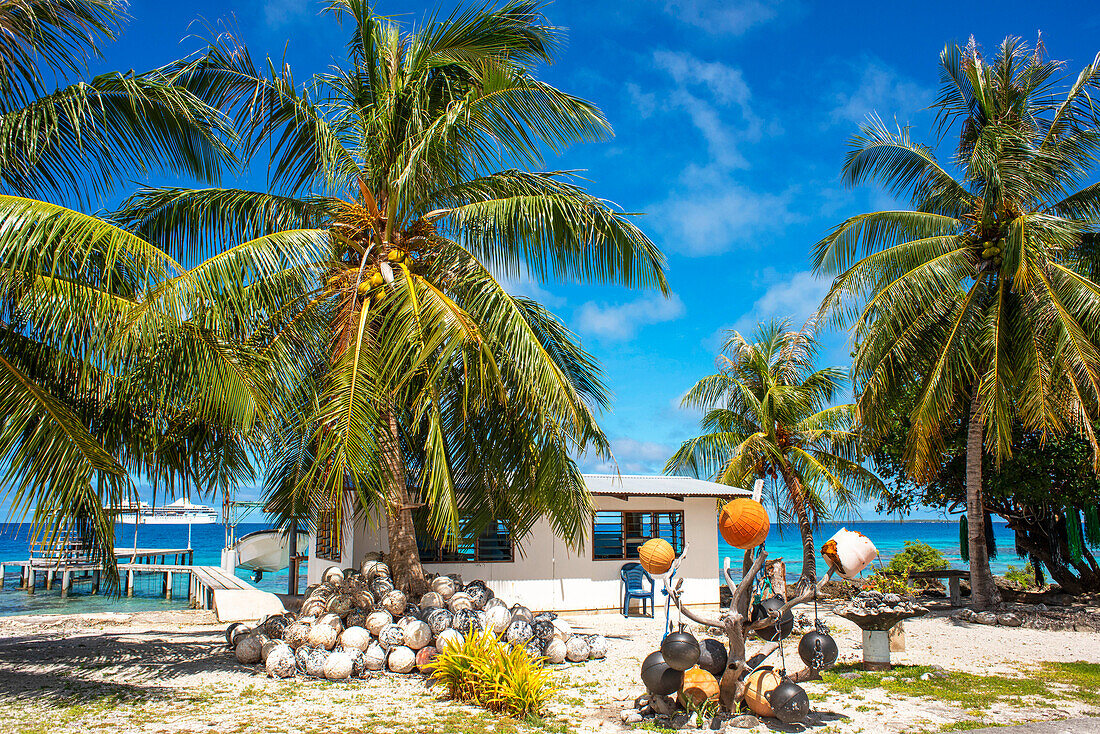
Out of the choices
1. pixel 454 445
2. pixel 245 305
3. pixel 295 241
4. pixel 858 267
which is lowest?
pixel 454 445

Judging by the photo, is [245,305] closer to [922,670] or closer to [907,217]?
[922,670]

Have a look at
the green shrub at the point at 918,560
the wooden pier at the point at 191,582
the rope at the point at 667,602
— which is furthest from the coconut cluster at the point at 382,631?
the green shrub at the point at 918,560

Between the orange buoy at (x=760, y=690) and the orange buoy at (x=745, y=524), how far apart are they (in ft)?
4.15

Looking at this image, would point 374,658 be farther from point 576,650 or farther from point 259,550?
point 259,550

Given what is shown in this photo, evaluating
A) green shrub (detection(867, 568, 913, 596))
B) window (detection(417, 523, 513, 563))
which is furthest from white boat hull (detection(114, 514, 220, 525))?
green shrub (detection(867, 568, 913, 596))

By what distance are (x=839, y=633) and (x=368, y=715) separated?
28.2ft

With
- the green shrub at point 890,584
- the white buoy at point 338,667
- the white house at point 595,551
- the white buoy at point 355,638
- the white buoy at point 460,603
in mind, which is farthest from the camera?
the green shrub at point 890,584

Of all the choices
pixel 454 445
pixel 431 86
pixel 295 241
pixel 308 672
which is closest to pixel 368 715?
pixel 308 672

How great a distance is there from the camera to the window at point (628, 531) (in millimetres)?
15297

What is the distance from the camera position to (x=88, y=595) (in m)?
30.5

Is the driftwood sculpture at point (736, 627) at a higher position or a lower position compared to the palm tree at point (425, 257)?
lower

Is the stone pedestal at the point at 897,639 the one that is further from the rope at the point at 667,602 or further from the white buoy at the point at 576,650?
the white buoy at the point at 576,650

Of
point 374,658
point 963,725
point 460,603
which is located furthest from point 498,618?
point 963,725

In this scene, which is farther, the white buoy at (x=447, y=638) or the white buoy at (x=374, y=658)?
the white buoy at (x=374, y=658)
